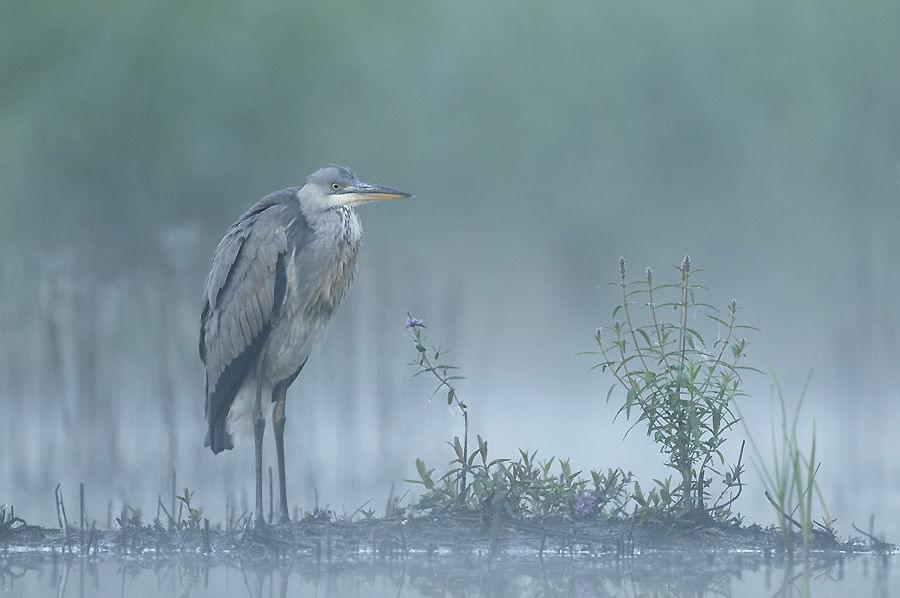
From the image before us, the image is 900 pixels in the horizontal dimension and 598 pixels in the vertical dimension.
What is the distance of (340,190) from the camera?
7.59 metres

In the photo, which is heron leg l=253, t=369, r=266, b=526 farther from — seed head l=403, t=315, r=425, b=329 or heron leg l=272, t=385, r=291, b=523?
seed head l=403, t=315, r=425, b=329

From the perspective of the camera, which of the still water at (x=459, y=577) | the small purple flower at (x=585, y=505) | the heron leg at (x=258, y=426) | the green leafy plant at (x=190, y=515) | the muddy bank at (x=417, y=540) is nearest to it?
the still water at (x=459, y=577)

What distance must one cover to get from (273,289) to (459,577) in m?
2.02

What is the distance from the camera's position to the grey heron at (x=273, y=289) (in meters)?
7.44

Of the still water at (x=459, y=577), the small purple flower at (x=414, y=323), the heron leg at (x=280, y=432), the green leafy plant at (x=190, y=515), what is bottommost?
the still water at (x=459, y=577)

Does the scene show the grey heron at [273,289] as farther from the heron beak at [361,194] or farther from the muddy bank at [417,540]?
the muddy bank at [417,540]

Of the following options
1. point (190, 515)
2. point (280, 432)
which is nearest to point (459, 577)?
point (190, 515)

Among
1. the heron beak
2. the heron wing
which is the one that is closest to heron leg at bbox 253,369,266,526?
the heron wing

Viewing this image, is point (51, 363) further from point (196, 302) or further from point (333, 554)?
point (333, 554)

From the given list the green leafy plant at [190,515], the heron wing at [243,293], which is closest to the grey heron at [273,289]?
the heron wing at [243,293]

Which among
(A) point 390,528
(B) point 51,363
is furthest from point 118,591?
(B) point 51,363

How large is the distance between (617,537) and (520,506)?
0.47 m

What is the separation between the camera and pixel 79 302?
8328mm

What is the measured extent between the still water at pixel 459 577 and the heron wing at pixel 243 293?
4.03 feet
